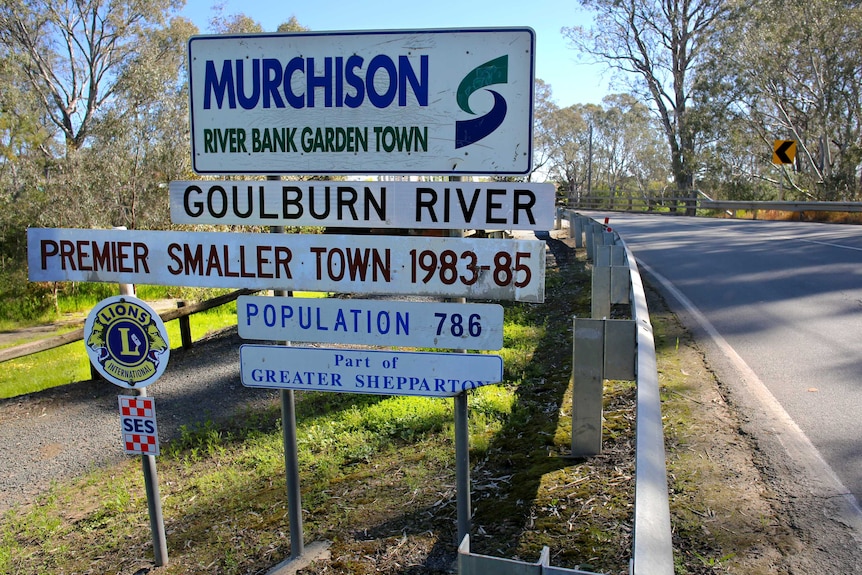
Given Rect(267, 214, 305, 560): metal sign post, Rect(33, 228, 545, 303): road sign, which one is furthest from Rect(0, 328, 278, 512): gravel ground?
Rect(267, 214, 305, 560): metal sign post

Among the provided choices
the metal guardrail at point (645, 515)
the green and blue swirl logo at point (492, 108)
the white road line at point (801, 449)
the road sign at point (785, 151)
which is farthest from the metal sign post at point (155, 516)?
the road sign at point (785, 151)

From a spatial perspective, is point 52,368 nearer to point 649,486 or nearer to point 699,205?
point 649,486

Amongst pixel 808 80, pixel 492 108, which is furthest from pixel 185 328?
pixel 808 80

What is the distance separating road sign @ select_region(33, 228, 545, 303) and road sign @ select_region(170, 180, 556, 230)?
10cm

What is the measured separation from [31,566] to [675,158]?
44.5 m

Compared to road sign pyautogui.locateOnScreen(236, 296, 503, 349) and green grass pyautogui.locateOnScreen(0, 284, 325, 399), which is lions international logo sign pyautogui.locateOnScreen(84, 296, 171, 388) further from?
green grass pyautogui.locateOnScreen(0, 284, 325, 399)

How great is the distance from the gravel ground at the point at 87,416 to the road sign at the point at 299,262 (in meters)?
2.40

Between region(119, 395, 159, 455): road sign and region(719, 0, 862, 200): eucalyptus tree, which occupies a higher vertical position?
region(719, 0, 862, 200): eucalyptus tree

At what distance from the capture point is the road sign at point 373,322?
3281mm

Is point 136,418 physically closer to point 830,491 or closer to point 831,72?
point 830,491

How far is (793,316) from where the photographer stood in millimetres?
7387

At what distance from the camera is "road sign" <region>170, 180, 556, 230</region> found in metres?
3.22

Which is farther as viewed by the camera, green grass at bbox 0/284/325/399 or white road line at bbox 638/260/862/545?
green grass at bbox 0/284/325/399

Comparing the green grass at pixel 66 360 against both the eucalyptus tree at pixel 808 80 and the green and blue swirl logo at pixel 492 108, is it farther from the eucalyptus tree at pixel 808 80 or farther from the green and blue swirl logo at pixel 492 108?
the eucalyptus tree at pixel 808 80
